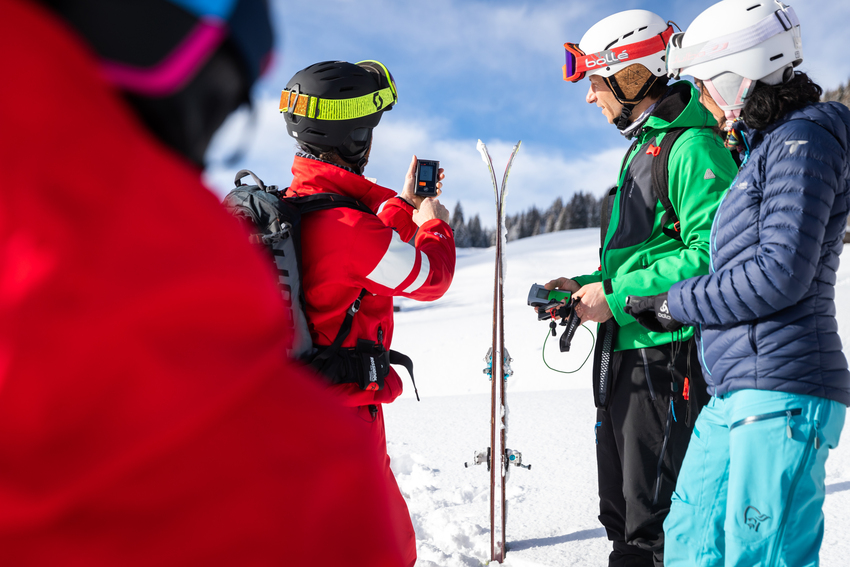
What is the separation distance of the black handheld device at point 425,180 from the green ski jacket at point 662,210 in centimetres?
79

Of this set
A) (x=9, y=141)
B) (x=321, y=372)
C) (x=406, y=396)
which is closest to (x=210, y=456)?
(x=9, y=141)

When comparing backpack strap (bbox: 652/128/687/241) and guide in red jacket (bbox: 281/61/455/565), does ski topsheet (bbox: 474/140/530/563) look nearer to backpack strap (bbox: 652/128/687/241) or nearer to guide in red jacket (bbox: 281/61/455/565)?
guide in red jacket (bbox: 281/61/455/565)

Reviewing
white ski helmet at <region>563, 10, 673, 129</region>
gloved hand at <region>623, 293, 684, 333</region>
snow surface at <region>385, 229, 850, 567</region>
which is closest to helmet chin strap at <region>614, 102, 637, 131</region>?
white ski helmet at <region>563, 10, 673, 129</region>

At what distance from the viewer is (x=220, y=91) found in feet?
1.20

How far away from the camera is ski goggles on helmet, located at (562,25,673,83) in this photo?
248 centimetres

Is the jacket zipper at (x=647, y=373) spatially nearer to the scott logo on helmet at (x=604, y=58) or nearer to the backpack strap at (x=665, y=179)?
the backpack strap at (x=665, y=179)

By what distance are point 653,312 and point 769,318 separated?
0.45 meters

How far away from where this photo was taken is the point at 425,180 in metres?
2.44

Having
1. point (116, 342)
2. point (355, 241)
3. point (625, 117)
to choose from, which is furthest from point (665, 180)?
point (116, 342)

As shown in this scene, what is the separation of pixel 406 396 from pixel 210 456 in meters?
5.98

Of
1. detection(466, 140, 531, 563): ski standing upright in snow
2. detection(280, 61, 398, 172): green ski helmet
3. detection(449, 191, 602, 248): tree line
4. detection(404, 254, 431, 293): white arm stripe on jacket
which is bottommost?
detection(466, 140, 531, 563): ski standing upright in snow

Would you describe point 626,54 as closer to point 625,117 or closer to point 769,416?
point 625,117

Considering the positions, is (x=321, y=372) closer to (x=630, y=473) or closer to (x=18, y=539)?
(x=630, y=473)

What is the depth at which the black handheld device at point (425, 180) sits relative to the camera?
244 cm
